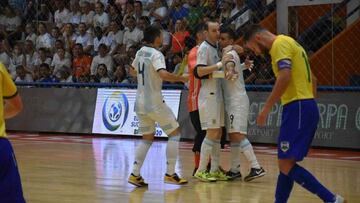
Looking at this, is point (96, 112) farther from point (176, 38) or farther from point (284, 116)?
point (284, 116)

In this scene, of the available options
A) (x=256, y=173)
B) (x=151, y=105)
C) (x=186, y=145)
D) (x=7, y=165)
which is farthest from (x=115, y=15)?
(x=7, y=165)

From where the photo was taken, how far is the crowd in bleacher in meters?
17.0

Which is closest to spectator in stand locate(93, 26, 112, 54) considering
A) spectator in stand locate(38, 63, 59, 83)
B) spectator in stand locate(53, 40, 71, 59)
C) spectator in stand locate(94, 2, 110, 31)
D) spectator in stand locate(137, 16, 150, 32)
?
spectator in stand locate(94, 2, 110, 31)

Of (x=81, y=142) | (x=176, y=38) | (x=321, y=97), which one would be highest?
(x=176, y=38)

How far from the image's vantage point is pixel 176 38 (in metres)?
16.7

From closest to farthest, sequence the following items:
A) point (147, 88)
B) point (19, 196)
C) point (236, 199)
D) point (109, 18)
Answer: point (19, 196), point (236, 199), point (147, 88), point (109, 18)

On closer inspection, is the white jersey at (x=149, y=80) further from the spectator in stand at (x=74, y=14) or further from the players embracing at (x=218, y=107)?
the spectator in stand at (x=74, y=14)

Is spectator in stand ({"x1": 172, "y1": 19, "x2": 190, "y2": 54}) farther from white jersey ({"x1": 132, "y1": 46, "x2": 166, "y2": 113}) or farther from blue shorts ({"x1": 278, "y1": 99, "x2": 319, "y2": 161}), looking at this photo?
blue shorts ({"x1": 278, "y1": 99, "x2": 319, "y2": 161})

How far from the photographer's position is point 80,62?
18.8 meters

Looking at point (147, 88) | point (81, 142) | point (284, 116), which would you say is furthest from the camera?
point (81, 142)

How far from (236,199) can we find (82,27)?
1199cm

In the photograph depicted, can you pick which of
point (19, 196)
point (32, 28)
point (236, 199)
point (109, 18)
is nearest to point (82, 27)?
point (109, 18)

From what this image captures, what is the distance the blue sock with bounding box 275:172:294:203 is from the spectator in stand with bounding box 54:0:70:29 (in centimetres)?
1424

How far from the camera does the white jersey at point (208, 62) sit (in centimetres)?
966
